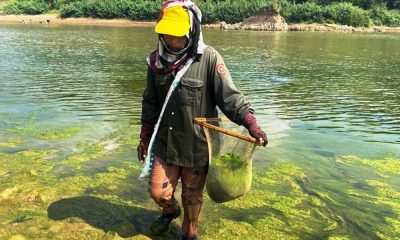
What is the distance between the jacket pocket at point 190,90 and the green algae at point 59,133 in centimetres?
551

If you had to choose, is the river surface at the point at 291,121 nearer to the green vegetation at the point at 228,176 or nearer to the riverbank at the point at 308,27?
the green vegetation at the point at 228,176

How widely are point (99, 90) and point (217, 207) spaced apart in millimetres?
10764

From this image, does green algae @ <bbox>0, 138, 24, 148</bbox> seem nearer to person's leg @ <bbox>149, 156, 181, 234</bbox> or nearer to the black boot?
the black boot

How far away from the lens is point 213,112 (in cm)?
432

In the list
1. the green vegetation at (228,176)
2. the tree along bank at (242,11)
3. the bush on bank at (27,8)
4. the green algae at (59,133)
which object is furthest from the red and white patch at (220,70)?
the bush on bank at (27,8)

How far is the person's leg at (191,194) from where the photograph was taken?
4367mm

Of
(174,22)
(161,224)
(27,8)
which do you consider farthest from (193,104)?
(27,8)

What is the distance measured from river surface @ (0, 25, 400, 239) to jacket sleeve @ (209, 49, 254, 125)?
5.29 ft

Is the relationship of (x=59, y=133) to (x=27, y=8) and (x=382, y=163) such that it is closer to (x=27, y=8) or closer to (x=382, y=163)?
(x=382, y=163)

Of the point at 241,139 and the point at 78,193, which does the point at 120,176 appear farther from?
the point at 241,139

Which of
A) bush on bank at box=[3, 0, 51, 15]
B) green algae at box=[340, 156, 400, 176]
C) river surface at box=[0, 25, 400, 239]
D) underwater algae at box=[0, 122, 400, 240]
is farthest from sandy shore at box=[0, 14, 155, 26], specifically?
underwater algae at box=[0, 122, 400, 240]

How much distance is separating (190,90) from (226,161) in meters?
0.82

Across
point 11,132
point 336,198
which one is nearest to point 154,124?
point 336,198

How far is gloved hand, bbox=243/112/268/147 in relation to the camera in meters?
3.95
